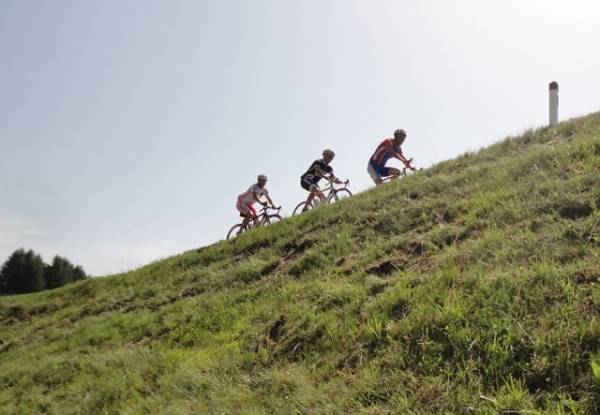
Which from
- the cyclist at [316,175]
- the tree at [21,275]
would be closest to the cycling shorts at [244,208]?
the cyclist at [316,175]

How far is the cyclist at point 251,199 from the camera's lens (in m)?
15.4

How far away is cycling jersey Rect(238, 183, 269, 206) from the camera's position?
15422 millimetres

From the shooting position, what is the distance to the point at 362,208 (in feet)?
34.1

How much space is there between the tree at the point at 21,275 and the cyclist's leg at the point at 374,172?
68.9 m

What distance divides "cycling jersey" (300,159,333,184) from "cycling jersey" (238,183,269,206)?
4.67ft

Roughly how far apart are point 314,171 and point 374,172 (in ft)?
6.81

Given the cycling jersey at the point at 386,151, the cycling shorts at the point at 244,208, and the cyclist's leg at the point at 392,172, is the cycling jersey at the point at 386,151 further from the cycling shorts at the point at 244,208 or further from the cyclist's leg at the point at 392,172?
the cycling shorts at the point at 244,208

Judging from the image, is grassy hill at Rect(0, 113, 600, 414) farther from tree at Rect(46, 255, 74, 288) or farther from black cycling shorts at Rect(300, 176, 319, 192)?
tree at Rect(46, 255, 74, 288)

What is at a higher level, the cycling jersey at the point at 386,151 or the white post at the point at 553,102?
the cycling jersey at the point at 386,151

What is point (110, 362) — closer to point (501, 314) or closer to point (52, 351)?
point (52, 351)

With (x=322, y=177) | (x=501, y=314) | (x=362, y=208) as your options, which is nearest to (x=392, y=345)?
(x=501, y=314)

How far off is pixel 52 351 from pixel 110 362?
126 inches

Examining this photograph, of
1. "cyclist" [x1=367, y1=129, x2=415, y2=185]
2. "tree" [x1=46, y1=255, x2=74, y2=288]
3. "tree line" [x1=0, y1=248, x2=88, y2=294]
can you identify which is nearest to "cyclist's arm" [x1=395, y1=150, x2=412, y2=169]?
"cyclist" [x1=367, y1=129, x2=415, y2=185]

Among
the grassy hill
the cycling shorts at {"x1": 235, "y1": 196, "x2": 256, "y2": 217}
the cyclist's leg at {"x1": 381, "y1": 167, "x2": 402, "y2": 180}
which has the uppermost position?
the cycling shorts at {"x1": 235, "y1": 196, "x2": 256, "y2": 217}
